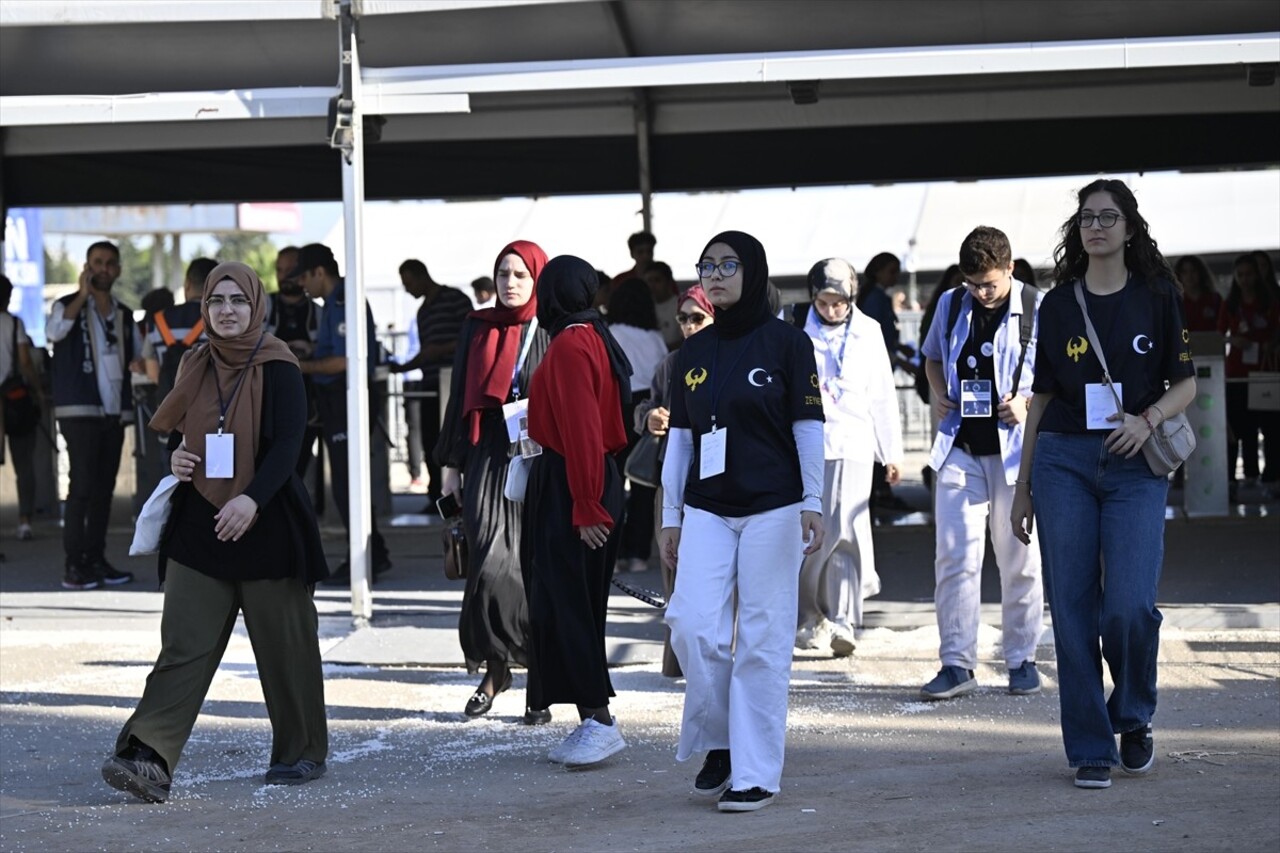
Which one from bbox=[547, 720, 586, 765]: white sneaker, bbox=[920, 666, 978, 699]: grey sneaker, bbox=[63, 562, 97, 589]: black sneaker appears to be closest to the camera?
bbox=[547, 720, 586, 765]: white sneaker

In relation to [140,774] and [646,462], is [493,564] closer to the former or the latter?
[646,462]

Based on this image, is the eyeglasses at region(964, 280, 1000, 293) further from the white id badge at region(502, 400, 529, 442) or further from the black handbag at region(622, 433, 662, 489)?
the white id badge at region(502, 400, 529, 442)

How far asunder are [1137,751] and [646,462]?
283 centimetres

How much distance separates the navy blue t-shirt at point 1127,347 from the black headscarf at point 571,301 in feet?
5.32

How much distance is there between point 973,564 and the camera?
24.5 feet

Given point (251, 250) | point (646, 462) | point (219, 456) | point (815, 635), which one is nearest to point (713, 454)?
point (219, 456)

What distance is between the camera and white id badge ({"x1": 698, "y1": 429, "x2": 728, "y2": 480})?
5695 mm

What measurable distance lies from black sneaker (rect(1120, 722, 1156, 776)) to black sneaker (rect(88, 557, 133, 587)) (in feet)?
23.7

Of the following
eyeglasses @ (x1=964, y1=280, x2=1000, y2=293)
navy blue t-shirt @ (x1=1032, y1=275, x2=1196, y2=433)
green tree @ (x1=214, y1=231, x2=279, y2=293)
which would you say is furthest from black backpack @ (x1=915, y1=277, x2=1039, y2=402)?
green tree @ (x1=214, y1=231, x2=279, y2=293)

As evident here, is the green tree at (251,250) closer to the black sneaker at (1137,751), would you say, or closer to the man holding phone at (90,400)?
the man holding phone at (90,400)

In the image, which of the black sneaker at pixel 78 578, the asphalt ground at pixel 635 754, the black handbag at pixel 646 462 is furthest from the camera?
the black sneaker at pixel 78 578

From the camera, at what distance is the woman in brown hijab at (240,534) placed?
20.1 ft

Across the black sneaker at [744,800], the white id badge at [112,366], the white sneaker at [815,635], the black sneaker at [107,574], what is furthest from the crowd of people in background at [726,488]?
the black sneaker at [107,574]

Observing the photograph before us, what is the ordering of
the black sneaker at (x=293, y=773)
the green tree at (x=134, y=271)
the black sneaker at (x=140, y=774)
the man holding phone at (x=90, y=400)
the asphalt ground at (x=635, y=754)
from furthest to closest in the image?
the green tree at (x=134, y=271) → the man holding phone at (x=90, y=400) → the black sneaker at (x=293, y=773) → the black sneaker at (x=140, y=774) → the asphalt ground at (x=635, y=754)
